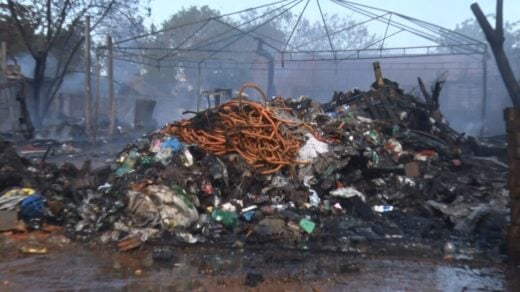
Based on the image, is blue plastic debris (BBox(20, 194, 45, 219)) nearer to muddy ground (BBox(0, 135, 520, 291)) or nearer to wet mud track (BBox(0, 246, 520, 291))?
muddy ground (BBox(0, 135, 520, 291))

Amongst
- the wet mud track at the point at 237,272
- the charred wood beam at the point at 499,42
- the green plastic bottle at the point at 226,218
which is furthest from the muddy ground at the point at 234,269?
the charred wood beam at the point at 499,42

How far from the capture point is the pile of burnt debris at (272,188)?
646 cm

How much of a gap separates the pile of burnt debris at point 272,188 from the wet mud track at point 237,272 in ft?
1.16

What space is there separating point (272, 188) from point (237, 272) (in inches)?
100

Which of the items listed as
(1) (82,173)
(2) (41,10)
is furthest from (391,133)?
(2) (41,10)

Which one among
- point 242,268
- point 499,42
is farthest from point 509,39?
point 242,268

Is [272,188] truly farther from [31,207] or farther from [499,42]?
[499,42]

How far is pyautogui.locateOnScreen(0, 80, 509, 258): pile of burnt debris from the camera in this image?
6.46 metres

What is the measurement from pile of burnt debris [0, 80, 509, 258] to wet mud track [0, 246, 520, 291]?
353 mm

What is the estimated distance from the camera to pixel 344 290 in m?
4.76

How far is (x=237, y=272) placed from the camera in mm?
5246

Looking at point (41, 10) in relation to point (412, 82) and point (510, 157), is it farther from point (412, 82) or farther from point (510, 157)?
point (412, 82)

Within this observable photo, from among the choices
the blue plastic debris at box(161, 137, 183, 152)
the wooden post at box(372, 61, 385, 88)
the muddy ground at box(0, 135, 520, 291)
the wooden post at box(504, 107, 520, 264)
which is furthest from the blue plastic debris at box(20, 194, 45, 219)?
the wooden post at box(372, 61, 385, 88)

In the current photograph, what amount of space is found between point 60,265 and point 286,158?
12.5 feet
